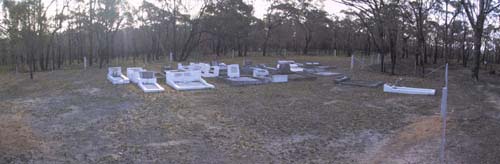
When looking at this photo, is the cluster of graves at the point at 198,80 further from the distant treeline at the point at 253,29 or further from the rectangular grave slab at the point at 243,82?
the distant treeline at the point at 253,29

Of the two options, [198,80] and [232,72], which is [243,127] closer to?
[198,80]

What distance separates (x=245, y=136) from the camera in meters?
7.33

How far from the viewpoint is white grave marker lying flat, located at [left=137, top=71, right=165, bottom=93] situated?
12738mm

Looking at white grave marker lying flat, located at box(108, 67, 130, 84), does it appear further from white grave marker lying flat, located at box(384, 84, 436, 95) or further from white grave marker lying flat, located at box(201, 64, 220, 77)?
white grave marker lying flat, located at box(384, 84, 436, 95)

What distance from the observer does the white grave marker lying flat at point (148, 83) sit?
41.8 ft

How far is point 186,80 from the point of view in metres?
14.6

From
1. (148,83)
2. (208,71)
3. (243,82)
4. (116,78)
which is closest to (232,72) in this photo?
(208,71)

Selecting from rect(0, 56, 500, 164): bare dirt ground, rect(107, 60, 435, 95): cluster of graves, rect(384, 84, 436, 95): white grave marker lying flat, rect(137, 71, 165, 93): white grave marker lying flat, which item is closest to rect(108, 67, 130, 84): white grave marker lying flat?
rect(107, 60, 435, 95): cluster of graves

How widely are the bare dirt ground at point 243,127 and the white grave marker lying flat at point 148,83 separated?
1.57ft

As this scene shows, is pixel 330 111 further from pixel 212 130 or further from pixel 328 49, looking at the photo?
pixel 328 49

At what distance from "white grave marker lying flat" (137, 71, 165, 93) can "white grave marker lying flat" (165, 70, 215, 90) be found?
0.59m

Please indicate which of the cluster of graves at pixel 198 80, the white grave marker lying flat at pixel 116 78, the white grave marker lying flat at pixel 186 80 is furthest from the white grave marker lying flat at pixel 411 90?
the white grave marker lying flat at pixel 116 78

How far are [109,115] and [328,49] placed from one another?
39.6m

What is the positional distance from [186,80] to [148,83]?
4.72 ft
